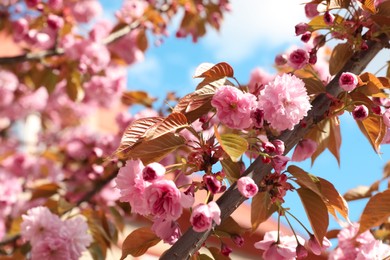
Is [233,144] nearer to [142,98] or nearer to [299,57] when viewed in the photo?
[299,57]

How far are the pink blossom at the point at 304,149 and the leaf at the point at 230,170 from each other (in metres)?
0.19

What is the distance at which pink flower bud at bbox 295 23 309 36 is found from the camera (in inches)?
46.2

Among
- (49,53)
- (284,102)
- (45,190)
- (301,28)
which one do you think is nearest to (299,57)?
(301,28)

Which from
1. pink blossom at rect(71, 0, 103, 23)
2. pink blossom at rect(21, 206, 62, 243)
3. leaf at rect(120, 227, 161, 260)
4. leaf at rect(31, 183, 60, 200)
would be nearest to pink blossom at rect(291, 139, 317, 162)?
leaf at rect(120, 227, 161, 260)

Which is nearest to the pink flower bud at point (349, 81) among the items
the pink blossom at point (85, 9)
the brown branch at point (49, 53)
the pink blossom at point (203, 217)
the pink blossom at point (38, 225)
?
the pink blossom at point (203, 217)

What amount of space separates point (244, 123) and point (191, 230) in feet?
0.68

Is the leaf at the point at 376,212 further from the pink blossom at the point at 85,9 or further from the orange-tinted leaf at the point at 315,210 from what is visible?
the pink blossom at the point at 85,9

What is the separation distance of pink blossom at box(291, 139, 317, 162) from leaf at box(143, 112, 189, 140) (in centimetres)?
28

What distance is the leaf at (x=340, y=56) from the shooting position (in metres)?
1.22

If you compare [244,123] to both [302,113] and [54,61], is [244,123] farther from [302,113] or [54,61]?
[54,61]

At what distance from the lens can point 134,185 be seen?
0.96 m

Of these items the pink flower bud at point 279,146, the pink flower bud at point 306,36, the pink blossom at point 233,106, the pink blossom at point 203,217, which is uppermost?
the pink flower bud at point 306,36

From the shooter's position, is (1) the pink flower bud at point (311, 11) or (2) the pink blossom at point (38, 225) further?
(2) the pink blossom at point (38, 225)

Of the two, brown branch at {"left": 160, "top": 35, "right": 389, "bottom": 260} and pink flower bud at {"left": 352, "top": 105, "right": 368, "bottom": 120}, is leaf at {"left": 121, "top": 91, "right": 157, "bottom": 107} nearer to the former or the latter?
brown branch at {"left": 160, "top": 35, "right": 389, "bottom": 260}
